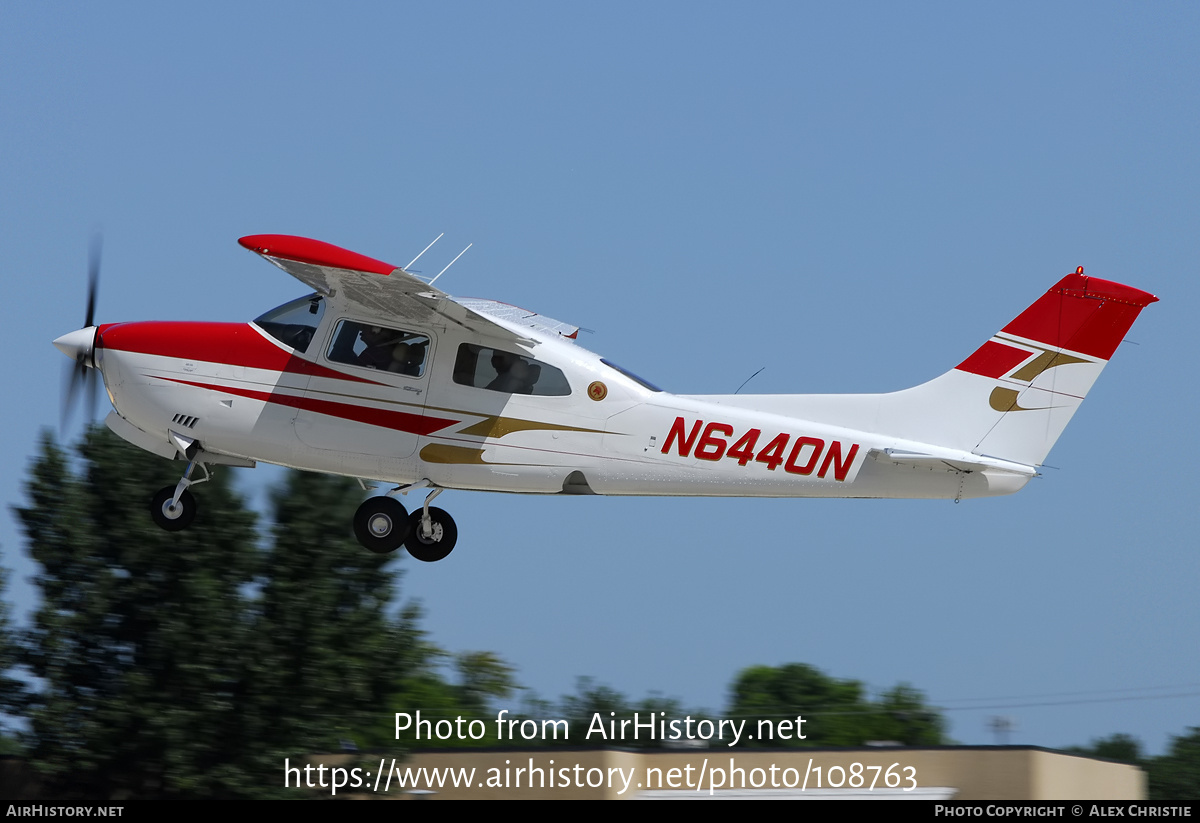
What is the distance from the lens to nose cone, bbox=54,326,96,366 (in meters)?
15.2

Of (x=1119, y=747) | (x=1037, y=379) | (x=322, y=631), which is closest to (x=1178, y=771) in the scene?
(x=1119, y=747)

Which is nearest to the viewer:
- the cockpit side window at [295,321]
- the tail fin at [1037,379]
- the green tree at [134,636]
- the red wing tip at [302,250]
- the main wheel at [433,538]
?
the red wing tip at [302,250]

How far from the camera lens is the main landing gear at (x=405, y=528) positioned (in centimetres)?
1533

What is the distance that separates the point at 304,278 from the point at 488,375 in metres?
2.09

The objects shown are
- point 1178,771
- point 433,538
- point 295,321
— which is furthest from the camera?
point 1178,771

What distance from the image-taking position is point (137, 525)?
3619 centimetres

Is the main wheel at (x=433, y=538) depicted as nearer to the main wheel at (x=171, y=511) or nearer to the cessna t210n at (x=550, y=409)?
the cessna t210n at (x=550, y=409)

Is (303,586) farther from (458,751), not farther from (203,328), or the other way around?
(203,328)

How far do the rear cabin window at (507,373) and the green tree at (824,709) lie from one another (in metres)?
30.6

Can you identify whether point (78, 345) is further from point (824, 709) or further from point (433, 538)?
point (824, 709)

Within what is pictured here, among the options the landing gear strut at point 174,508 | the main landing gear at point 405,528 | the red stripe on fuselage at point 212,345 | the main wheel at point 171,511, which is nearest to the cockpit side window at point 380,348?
the red stripe on fuselage at point 212,345

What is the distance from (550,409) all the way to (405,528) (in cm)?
224

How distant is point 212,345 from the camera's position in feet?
49.0

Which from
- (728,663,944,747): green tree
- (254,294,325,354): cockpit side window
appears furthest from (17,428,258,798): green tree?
(254,294,325,354): cockpit side window
